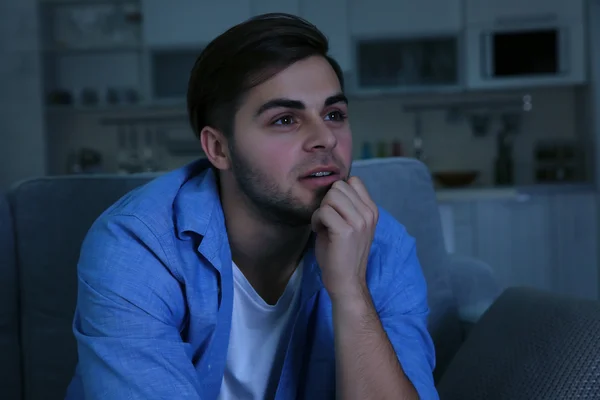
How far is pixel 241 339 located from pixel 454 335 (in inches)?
23.0

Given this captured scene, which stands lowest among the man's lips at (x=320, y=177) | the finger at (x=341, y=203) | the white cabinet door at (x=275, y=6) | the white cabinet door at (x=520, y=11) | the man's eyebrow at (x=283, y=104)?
the finger at (x=341, y=203)

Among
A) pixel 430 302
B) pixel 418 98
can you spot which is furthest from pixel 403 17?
pixel 430 302

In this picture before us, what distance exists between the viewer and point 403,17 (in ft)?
13.5

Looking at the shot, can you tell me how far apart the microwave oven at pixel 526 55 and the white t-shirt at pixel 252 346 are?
127 inches

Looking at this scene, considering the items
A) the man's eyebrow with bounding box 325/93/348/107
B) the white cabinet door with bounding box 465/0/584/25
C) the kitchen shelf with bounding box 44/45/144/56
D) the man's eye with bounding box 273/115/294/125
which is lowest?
the man's eye with bounding box 273/115/294/125

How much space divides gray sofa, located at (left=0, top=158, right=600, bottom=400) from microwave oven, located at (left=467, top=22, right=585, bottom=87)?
2.62 m

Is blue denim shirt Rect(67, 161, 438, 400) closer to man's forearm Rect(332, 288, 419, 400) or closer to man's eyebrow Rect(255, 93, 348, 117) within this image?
man's forearm Rect(332, 288, 419, 400)

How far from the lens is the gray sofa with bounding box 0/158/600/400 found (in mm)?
1089

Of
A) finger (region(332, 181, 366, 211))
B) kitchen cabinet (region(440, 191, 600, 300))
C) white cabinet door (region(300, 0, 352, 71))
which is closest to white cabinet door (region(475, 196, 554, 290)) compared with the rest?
kitchen cabinet (region(440, 191, 600, 300))

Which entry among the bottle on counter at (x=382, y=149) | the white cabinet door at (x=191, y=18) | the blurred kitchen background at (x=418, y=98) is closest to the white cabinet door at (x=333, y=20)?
the blurred kitchen background at (x=418, y=98)

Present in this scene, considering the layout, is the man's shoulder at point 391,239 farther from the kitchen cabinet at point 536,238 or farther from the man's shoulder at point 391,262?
the kitchen cabinet at point 536,238

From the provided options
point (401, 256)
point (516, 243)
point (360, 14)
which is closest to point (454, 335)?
point (401, 256)

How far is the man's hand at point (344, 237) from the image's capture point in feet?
3.62

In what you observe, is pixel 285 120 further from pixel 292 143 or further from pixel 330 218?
pixel 330 218
